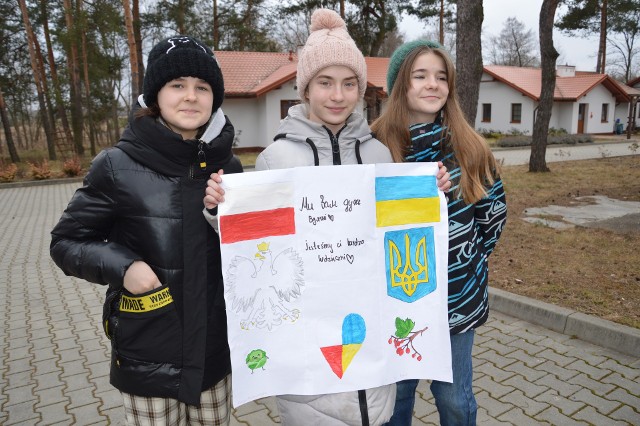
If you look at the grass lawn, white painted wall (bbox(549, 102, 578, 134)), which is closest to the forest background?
the grass lawn

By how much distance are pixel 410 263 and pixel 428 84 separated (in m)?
0.81

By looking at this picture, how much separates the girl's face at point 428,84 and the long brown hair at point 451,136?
0.02 m

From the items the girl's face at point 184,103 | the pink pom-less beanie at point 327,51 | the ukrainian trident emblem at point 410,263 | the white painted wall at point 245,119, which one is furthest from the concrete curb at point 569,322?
the white painted wall at point 245,119

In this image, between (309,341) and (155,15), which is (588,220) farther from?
(155,15)

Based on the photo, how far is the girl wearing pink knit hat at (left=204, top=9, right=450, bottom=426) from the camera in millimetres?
1863

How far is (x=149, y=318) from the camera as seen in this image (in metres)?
1.81

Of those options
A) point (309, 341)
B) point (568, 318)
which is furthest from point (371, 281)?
point (568, 318)

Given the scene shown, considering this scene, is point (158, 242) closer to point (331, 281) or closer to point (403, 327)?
point (331, 281)

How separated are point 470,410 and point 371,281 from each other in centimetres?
81

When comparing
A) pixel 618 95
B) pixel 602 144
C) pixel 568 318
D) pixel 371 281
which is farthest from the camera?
pixel 618 95

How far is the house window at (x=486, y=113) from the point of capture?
121 ft

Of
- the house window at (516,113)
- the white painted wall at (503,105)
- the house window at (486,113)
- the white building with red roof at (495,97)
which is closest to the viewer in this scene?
the white building with red roof at (495,97)

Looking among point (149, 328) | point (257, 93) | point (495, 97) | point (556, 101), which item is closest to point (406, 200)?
point (149, 328)

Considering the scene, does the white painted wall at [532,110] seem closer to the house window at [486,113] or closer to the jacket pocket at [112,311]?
the house window at [486,113]
